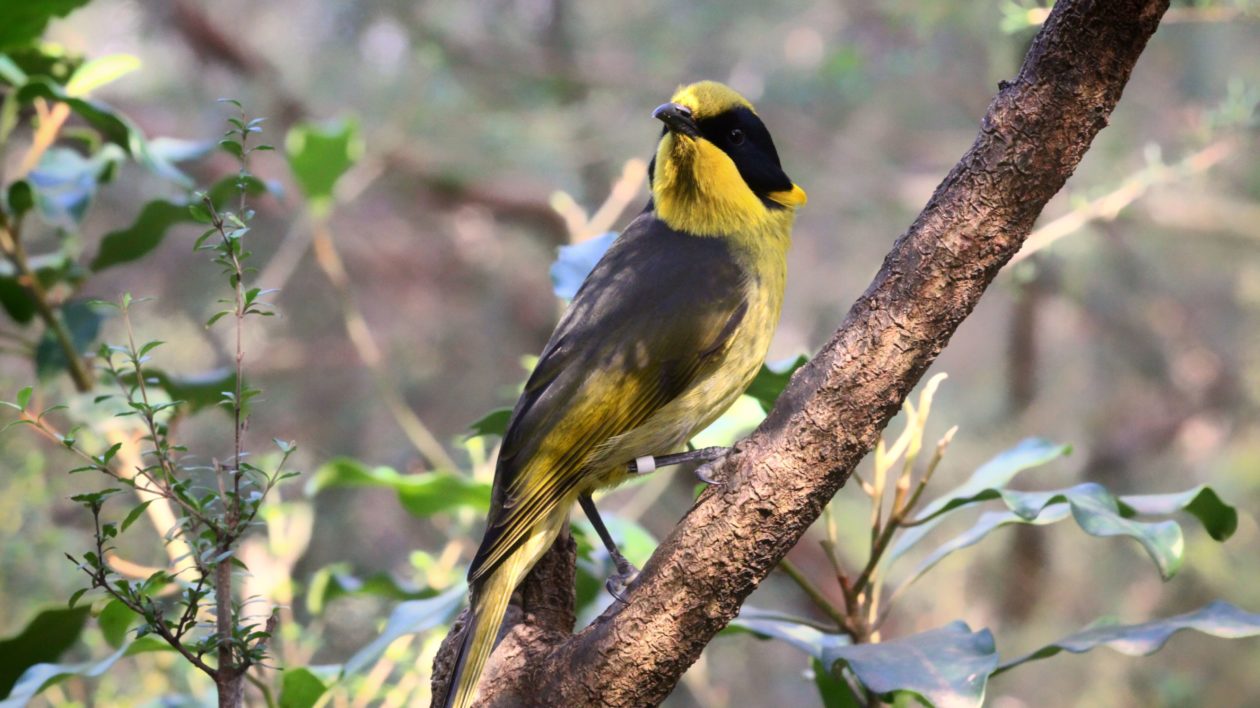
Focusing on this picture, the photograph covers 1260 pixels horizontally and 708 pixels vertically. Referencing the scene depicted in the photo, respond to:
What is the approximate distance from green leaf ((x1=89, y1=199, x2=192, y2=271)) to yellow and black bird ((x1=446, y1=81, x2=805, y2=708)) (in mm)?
1060

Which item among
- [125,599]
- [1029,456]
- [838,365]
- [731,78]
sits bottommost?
[125,599]

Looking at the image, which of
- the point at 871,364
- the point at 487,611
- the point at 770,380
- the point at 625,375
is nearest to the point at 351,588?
the point at 487,611

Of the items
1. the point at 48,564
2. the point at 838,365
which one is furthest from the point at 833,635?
the point at 48,564

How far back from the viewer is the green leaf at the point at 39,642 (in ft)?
6.82

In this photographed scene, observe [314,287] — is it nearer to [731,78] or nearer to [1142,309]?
[731,78]

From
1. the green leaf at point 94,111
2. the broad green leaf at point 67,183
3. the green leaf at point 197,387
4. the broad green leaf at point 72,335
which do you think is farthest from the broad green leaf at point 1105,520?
the broad green leaf at point 67,183

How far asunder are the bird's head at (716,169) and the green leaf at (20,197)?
1.27 m

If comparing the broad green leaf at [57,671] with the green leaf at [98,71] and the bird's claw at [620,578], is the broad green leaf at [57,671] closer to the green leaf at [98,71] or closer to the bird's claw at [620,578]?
the bird's claw at [620,578]

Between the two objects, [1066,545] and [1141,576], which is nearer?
[1141,576]

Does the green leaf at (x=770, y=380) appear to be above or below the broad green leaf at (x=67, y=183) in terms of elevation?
below

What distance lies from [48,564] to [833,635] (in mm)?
2924

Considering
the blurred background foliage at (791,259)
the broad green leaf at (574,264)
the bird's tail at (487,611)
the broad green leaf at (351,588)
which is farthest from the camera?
the blurred background foliage at (791,259)

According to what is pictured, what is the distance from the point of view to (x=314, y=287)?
679 cm

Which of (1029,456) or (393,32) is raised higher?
(393,32)
